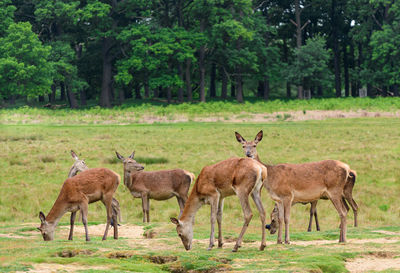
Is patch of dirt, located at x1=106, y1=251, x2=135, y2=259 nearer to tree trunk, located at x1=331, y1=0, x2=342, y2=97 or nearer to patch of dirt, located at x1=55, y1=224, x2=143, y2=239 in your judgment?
patch of dirt, located at x1=55, y1=224, x2=143, y2=239

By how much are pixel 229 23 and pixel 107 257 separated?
53838mm

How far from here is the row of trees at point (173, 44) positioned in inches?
2475

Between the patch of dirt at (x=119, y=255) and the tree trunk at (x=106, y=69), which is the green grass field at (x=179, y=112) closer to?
the tree trunk at (x=106, y=69)

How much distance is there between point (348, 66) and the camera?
84.9 meters

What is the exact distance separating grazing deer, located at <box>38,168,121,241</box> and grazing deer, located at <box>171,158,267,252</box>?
2363 mm

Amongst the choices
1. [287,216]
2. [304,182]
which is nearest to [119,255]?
[287,216]

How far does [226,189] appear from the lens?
1202 cm

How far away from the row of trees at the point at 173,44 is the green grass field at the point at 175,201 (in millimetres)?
18005

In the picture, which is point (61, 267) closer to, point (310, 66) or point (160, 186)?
point (160, 186)

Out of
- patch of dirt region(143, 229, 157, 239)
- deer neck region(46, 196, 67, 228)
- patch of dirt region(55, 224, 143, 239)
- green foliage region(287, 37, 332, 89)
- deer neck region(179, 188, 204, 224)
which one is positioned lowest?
patch of dirt region(55, 224, 143, 239)

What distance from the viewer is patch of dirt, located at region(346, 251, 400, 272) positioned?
34.9ft

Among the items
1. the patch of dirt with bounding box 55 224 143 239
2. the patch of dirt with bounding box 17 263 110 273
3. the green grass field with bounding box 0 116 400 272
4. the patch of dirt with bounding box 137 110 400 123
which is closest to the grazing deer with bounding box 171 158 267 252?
the green grass field with bounding box 0 116 400 272

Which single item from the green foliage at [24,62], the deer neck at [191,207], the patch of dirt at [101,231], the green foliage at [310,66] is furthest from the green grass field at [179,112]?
the deer neck at [191,207]

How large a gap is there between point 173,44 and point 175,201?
42019 millimetres
